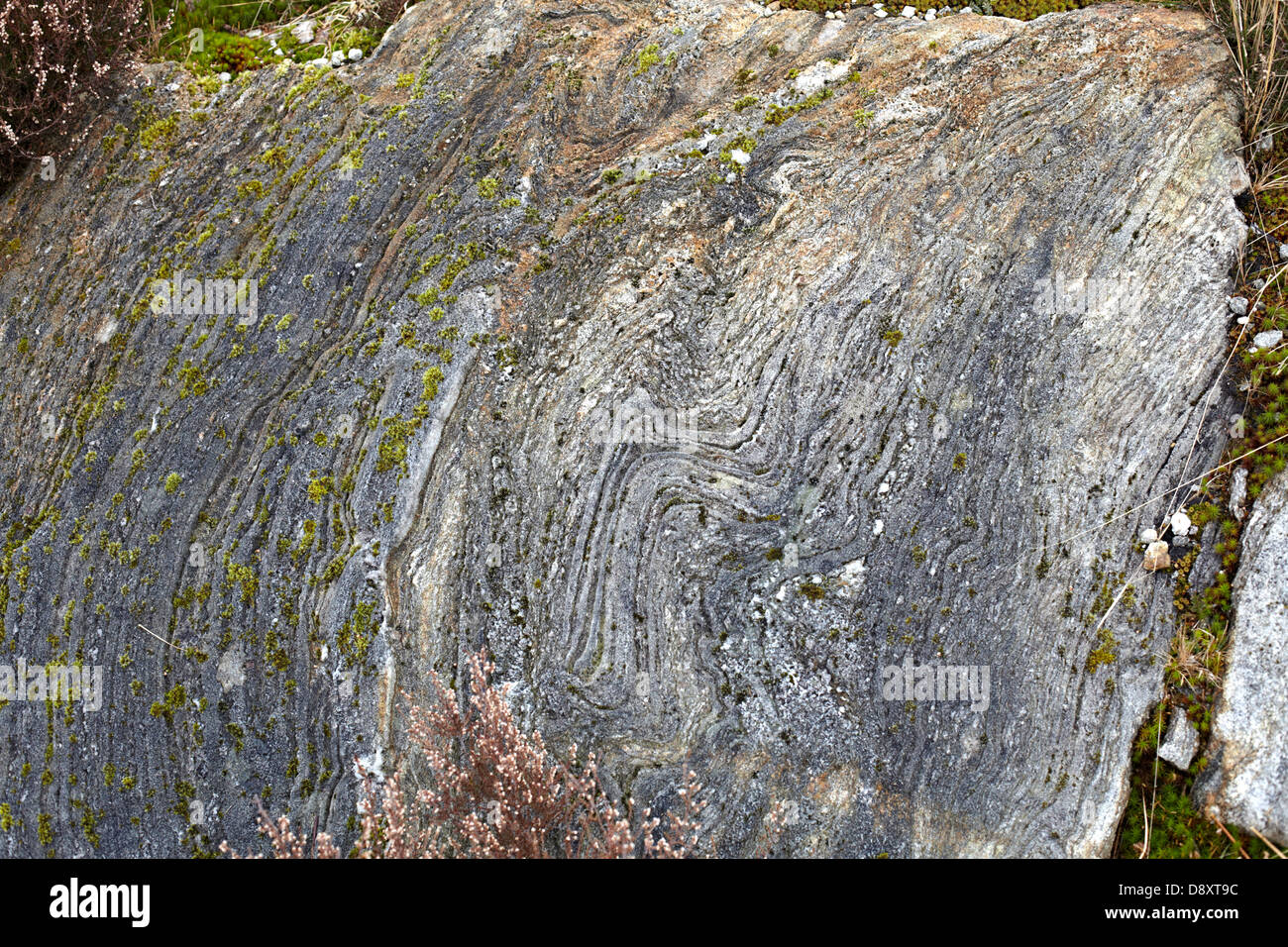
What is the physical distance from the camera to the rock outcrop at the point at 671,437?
6.92 metres

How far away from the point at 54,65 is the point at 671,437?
7.75 m

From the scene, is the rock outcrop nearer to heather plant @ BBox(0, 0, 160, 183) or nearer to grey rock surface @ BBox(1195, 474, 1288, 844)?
grey rock surface @ BBox(1195, 474, 1288, 844)

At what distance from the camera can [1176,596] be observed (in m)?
6.97

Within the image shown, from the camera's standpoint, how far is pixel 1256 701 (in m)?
6.57

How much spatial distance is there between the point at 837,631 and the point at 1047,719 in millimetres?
1894

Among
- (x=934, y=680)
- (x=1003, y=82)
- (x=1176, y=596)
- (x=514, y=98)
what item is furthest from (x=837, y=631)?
(x=514, y=98)

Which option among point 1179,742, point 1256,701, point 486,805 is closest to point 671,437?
point 486,805

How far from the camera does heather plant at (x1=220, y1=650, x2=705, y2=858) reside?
251 inches

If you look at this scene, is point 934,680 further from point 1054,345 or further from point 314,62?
point 314,62

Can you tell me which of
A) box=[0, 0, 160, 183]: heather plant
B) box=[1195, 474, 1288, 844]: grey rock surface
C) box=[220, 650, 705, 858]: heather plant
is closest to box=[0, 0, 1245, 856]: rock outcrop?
box=[220, 650, 705, 858]: heather plant

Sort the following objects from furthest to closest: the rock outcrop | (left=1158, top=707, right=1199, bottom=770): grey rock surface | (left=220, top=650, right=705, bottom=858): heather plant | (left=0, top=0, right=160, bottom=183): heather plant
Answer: (left=0, top=0, right=160, bottom=183): heather plant
the rock outcrop
(left=1158, top=707, right=1199, bottom=770): grey rock surface
(left=220, top=650, right=705, bottom=858): heather plant

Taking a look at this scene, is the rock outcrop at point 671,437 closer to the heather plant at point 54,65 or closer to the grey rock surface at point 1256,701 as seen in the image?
the grey rock surface at point 1256,701

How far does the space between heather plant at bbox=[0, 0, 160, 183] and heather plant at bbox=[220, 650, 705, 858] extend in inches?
298

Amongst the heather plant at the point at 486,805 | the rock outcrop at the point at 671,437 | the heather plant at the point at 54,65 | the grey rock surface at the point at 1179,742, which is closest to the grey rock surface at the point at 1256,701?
the grey rock surface at the point at 1179,742
